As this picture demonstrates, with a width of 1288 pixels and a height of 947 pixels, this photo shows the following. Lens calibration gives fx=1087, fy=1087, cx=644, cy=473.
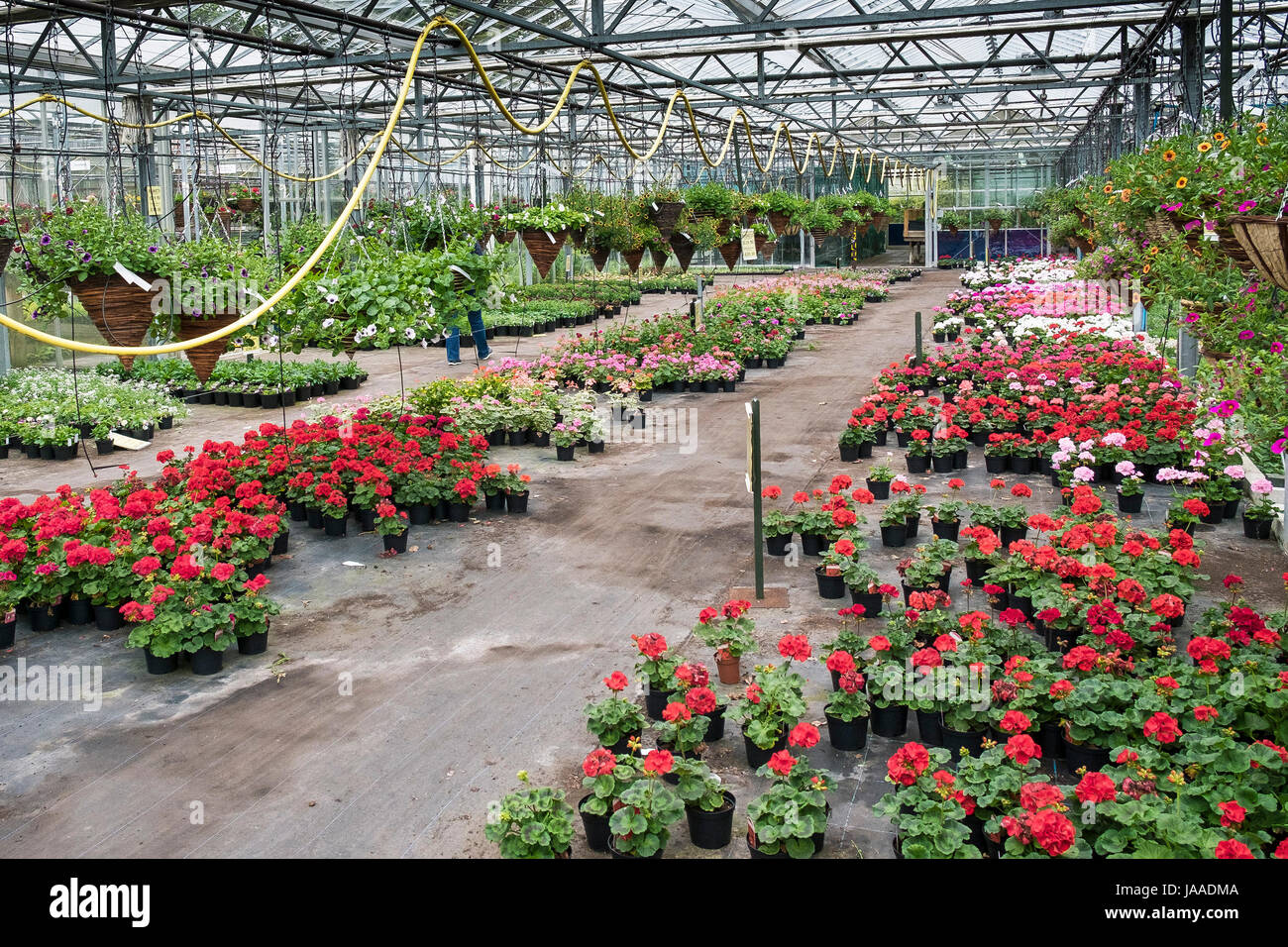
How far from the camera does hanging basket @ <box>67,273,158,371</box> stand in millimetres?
5574

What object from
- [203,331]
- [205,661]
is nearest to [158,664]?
[205,661]

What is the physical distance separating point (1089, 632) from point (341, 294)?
191 inches

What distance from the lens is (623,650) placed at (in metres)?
5.10

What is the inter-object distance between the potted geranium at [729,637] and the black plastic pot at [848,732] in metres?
0.58

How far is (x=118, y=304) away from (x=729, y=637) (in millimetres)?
3602

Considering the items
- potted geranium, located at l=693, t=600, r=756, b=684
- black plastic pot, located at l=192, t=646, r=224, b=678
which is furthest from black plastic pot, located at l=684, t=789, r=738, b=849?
black plastic pot, located at l=192, t=646, r=224, b=678

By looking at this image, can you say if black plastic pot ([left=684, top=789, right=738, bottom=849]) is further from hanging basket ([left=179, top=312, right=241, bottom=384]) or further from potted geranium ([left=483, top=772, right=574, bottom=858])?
hanging basket ([left=179, top=312, right=241, bottom=384])

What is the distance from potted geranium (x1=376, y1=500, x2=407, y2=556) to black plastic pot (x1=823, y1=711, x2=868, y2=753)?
3.42 m

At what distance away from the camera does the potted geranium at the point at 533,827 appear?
124 inches

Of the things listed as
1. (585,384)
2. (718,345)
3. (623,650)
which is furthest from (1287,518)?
(718,345)

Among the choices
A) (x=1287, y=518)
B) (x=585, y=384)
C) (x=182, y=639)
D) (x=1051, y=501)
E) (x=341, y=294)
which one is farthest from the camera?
(x=585, y=384)

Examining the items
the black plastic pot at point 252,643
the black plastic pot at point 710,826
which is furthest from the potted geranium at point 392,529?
the black plastic pot at point 710,826

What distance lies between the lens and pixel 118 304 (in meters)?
5.61
